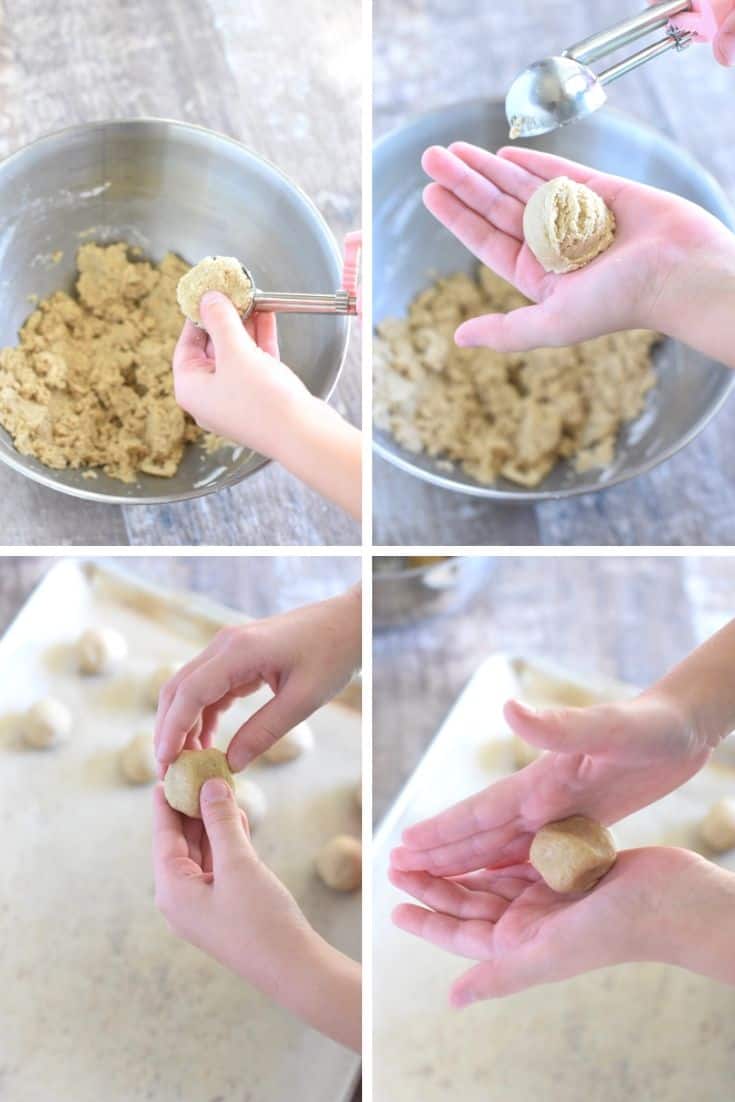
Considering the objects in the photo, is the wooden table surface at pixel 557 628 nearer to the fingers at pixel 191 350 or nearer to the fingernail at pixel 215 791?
the fingernail at pixel 215 791

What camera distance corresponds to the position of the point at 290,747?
885mm

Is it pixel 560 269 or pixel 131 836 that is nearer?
pixel 560 269

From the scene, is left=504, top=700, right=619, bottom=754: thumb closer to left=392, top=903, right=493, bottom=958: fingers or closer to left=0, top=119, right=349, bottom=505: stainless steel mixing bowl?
left=392, top=903, right=493, bottom=958: fingers

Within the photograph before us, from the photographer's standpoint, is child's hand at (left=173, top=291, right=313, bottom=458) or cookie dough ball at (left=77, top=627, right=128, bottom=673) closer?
child's hand at (left=173, top=291, right=313, bottom=458)

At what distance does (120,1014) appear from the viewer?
76 cm

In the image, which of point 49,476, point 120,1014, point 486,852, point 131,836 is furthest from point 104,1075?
point 49,476

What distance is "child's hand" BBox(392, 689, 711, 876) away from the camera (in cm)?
71

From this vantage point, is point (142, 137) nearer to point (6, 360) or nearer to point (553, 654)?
point (6, 360)

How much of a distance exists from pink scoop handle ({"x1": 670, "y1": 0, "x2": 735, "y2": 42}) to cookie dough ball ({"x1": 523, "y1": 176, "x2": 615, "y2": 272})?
133 mm

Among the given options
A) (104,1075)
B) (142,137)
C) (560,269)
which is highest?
(142,137)

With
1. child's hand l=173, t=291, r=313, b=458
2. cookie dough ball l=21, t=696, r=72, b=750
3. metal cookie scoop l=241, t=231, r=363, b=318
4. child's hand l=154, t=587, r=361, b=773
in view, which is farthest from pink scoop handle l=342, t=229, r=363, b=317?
cookie dough ball l=21, t=696, r=72, b=750

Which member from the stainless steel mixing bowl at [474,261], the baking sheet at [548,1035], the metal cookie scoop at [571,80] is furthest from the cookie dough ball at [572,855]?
the metal cookie scoop at [571,80]

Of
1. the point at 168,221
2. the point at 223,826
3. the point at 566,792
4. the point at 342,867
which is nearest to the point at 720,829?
the point at 566,792

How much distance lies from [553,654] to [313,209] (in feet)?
1.62
